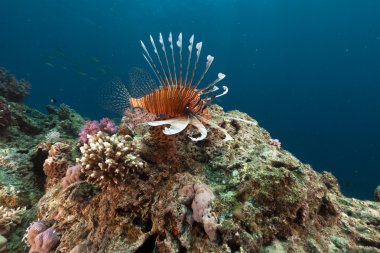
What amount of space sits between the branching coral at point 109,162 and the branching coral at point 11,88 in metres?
6.22

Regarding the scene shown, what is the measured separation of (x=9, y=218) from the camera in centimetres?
308

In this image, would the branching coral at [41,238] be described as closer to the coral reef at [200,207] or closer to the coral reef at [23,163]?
the coral reef at [200,207]

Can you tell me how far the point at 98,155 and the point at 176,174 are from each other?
76 cm

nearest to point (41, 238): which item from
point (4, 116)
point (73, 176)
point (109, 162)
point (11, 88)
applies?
point (73, 176)

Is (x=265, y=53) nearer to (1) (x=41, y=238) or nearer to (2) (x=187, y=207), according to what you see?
(2) (x=187, y=207)

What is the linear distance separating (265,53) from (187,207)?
73720 millimetres

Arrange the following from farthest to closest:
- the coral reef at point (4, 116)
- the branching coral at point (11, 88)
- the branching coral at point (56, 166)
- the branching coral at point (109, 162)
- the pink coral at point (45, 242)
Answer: the branching coral at point (11, 88) < the coral reef at point (4, 116) < the branching coral at point (56, 166) < the pink coral at point (45, 242) < the branching coral at point (109, 162)

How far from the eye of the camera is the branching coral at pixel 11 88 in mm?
7001

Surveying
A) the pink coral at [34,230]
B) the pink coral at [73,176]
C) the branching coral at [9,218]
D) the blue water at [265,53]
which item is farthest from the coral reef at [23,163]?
the blue water at [265,53]

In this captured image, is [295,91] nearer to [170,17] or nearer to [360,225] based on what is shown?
[170,17]

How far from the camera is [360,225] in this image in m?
2.81

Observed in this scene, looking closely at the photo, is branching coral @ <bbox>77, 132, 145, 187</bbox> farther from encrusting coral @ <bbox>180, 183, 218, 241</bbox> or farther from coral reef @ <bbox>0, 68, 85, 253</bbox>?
coral reef @ <bbox>0, 68, 85, 253</bbox>

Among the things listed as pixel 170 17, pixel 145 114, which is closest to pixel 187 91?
pixel 145 114

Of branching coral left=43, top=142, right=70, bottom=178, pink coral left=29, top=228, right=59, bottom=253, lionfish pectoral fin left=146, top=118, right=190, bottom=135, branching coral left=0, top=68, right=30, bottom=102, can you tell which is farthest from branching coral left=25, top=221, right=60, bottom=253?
branching coral left=0, top=68, right=30, bottom=102
